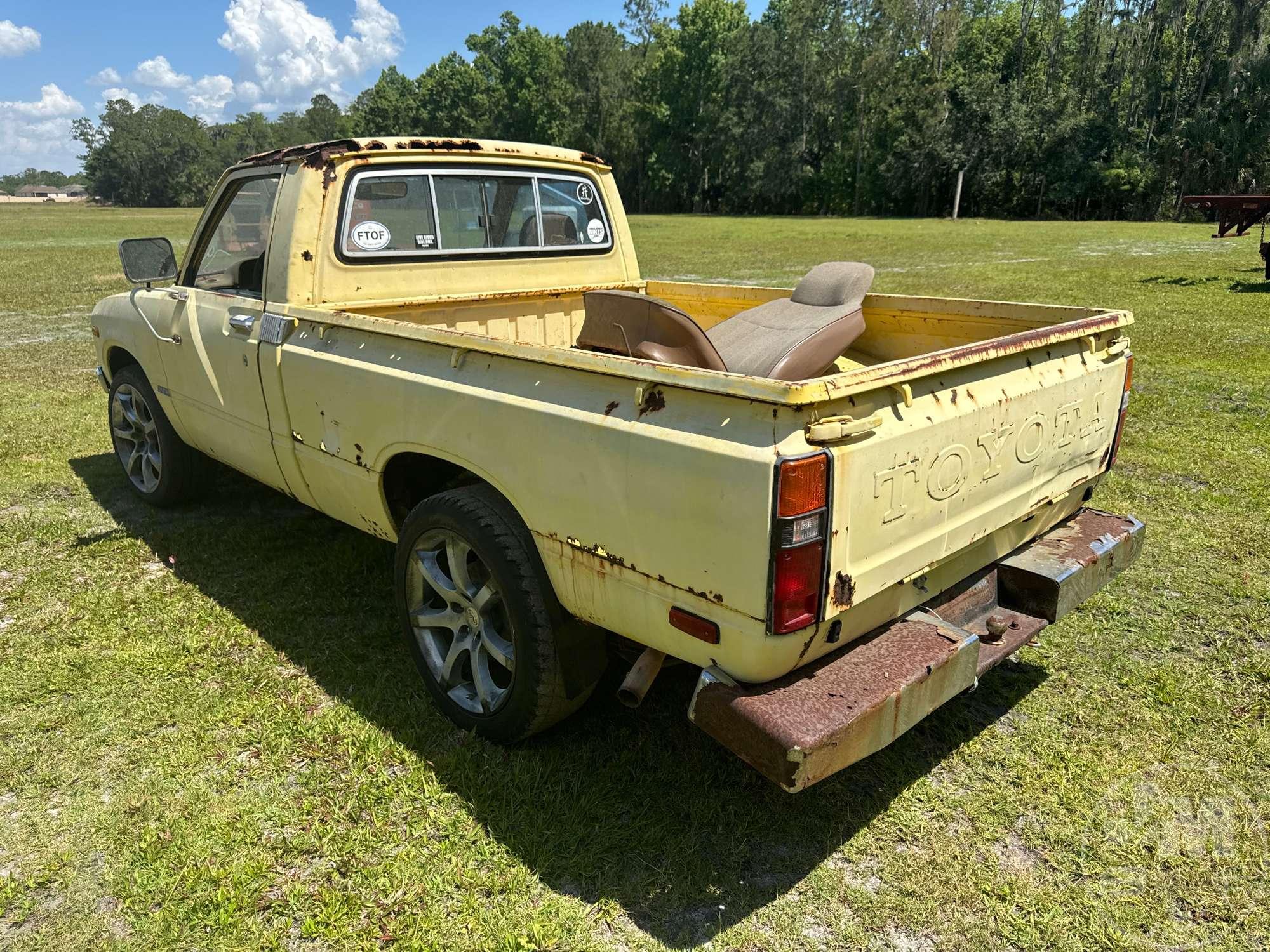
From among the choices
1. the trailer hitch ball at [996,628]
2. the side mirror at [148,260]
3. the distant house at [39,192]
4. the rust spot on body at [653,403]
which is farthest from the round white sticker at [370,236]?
the distant house at [39,192]

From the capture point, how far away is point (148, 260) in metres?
4.58

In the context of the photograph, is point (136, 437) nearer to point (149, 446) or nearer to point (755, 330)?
point (149, 446)

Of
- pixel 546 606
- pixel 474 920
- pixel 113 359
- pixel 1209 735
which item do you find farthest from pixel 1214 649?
pixel 113 359

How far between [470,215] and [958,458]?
A: 279cm

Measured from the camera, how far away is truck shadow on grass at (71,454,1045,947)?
251cm

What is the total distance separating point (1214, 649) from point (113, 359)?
602cm

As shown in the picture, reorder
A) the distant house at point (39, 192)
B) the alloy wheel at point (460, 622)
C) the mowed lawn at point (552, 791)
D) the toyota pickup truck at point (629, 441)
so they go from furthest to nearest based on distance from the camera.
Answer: the distant house at point (39, 192) → the alloy wheel at point (460, 622) → the mowed lawn at point (552, 791) → the toyota pickup truck at point (629, 441)

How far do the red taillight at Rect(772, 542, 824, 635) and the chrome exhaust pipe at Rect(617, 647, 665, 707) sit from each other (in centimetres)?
53

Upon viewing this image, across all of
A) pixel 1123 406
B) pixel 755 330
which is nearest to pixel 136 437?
pixel 755 330

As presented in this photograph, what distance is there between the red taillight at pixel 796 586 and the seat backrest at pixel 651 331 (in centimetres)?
105

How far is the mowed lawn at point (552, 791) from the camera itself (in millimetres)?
2381

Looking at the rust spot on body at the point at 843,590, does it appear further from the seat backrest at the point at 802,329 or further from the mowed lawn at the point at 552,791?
the seat backrest at the point at 802,329

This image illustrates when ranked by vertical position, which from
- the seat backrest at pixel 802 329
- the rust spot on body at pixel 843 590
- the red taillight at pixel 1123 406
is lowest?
the rust spot on body at pixel 843 590

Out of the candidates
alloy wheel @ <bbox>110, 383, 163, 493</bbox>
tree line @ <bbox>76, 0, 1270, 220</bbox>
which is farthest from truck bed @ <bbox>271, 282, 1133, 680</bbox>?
tree line @ <bbox>76, 0, 1270, 220</bbox>
